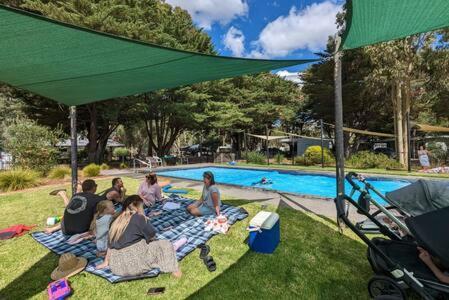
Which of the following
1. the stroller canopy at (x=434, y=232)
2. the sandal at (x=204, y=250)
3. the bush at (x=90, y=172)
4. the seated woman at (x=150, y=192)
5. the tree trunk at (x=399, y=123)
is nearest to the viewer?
the stroller canopy at (x=434, y=232)

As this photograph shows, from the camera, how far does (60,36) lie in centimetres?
245

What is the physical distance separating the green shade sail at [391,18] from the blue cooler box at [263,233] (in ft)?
8.18

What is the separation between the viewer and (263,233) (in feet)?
11.7

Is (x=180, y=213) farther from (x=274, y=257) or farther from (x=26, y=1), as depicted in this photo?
(x=26, y=1)

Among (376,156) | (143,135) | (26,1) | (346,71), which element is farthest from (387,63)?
(143,135)

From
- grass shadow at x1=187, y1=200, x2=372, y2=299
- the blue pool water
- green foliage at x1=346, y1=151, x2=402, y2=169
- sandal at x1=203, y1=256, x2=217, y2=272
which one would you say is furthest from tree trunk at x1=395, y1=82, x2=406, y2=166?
sandal at x1=203, y1=256, x2=217, y2=272

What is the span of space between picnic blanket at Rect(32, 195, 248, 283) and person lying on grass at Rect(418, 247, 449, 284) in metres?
2.70

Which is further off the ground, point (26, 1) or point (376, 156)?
point (26, 1)

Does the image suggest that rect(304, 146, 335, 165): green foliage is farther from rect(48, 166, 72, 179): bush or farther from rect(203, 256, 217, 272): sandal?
rect(203, 256, 217, 272): sandal

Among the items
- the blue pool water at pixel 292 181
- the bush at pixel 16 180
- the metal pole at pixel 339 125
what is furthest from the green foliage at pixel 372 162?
the bush at pixel 16 180

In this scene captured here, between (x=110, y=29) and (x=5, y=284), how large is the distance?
13.7 m

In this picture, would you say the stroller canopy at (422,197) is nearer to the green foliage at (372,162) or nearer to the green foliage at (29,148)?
the green foliage at (372,162)

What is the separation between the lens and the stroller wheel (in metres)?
2.25

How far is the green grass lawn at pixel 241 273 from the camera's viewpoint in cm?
273
